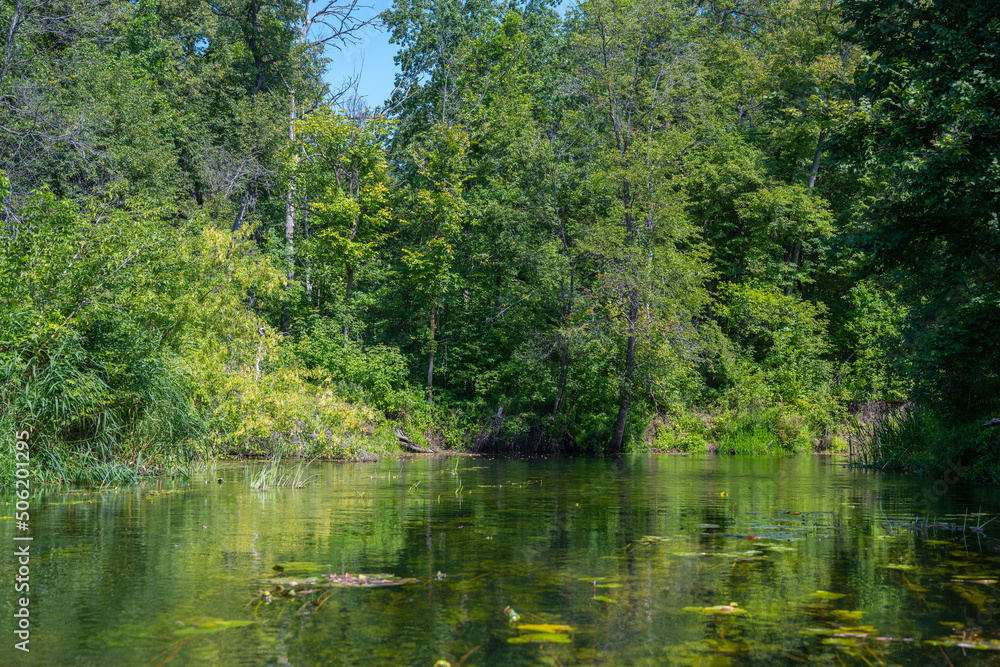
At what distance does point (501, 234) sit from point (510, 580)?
26.7 metres

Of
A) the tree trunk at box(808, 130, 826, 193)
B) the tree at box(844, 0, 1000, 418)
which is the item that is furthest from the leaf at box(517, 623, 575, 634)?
the tree trunk at box(808, 130, 826, 193)

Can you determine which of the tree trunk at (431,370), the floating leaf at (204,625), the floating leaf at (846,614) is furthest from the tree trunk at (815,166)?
the floating leaf at (204,625)

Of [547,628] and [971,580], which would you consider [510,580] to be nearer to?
[547,628]

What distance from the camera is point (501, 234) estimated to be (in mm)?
32281

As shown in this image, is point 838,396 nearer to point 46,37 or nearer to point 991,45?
point 991,45

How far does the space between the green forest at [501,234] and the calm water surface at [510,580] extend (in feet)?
13.0

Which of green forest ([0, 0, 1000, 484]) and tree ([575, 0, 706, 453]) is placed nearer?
green forest ([0, 0, 1000, 484])

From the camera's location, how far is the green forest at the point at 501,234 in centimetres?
1329

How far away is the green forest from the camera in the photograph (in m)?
13.3

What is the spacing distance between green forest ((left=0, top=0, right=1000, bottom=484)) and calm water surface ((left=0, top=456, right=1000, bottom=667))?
3970 mm

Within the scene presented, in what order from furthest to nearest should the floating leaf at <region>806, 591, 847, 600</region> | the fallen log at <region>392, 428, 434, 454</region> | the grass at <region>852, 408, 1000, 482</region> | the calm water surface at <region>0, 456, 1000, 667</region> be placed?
the fallen log at <region>392, 428, 434, 454</region>
the grass at <region>852, 408, 1000, 482</region>
the floating leaf at <region>806, 591, 847, 600</region>
the calm water surface at <region>0, 456, 1000, 667</region>

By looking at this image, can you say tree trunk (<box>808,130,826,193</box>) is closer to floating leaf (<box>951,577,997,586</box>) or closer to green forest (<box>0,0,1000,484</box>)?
green forest (<box>0,0,1000,484</box>)

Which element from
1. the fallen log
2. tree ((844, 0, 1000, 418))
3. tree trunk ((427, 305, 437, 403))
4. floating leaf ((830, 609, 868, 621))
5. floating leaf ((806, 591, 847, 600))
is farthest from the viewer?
tree trunk ((427, 305, 437, 403))

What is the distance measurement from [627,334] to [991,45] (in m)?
15.1
